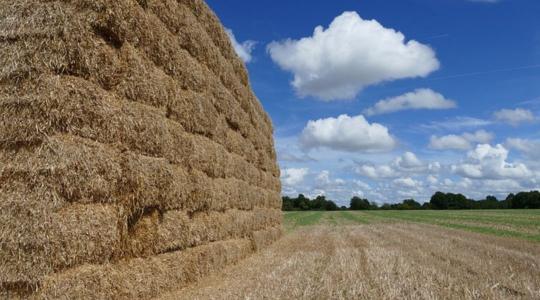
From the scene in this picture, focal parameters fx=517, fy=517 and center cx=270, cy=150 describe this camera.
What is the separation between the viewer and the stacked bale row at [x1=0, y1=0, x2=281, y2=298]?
5.15m

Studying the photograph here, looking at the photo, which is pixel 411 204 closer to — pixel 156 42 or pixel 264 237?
pixel 264 237

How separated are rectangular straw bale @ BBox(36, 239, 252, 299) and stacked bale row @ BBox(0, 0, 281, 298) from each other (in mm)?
15

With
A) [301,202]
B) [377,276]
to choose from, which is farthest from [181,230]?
[301,202]

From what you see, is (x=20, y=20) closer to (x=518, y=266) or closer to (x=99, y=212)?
(x=99, y=212)

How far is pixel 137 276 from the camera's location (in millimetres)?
6391

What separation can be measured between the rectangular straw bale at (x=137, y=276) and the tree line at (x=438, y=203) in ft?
284

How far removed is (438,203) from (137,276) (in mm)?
130699

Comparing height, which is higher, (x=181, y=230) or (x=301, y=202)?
(x=301, y=202)

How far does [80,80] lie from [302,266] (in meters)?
5.84

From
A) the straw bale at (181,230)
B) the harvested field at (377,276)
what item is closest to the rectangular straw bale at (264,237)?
the harvested field at (377,276)

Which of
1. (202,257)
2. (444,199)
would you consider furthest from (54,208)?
(444,199)

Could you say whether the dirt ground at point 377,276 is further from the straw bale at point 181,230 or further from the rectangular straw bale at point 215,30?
the rectangular straw bale at point 215,30

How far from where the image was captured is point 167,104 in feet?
24.9

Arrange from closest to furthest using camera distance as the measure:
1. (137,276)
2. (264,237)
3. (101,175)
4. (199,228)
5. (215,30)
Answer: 1. (101,175)
2. (137,276)
3. (199,228)
4. (215,30)
5. (264,237)
